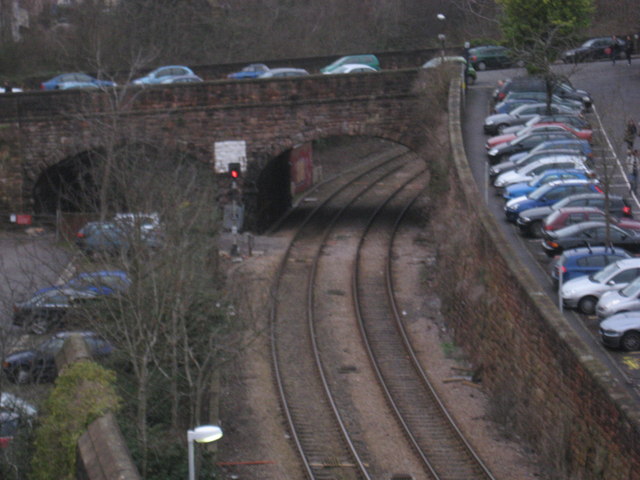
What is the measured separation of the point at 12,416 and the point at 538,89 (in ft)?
89.2

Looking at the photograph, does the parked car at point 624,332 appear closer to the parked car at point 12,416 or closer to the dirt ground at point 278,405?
the dirt ground at point 278,405

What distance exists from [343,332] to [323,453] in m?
7.08

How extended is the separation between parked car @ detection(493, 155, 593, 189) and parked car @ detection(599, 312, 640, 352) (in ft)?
34.5

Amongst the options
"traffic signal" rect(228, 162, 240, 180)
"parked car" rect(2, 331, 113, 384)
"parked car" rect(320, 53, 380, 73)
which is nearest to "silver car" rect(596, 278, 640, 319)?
"parked car" rect(2, 331, 113, 384)

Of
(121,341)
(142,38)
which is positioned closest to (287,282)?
(121,341)

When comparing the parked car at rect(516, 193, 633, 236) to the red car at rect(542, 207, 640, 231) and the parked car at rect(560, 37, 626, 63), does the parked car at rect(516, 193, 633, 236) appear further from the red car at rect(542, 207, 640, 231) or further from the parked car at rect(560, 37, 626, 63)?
the parked car at rect(560, 37, 626, 63)

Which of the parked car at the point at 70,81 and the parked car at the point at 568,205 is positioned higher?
the parked car at the point at 70,81

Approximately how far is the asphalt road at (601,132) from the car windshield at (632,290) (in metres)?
0.79

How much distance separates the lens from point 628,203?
2584 centimetres

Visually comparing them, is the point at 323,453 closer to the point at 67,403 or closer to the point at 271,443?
the point at 271,443

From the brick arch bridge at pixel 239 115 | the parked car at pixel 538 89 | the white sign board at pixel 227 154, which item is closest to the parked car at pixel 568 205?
the brick arch bridge at pixel 239 115

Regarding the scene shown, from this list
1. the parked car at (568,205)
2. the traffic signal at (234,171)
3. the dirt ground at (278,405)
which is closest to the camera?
the dirt ground at (278,405)

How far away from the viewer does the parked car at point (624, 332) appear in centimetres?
1781

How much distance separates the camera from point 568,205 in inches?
992
